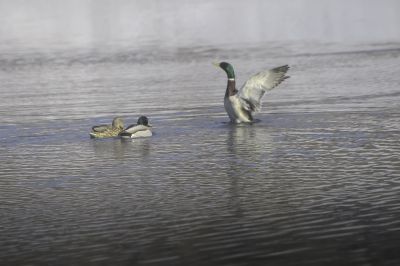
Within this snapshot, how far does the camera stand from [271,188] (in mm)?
14508

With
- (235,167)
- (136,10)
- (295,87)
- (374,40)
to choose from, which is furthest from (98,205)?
(136,10)

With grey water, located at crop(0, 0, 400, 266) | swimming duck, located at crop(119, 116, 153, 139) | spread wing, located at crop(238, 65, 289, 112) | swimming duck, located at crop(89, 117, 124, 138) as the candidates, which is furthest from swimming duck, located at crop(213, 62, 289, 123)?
swimming duck, located at crop(89, 117, 124, 138)

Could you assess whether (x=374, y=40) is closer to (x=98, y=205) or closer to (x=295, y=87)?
(x=295, y=87)

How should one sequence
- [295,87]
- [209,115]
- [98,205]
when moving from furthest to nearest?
[295,87], [209,115], [98,205]

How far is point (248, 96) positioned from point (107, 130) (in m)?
3.97

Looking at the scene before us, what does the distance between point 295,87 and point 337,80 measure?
2.27 m

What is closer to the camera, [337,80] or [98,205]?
[98,205]

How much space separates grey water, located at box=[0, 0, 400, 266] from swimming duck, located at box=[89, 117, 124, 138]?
8.3 inches

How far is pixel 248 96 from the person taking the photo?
2328 cm

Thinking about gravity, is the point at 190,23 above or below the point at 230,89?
above

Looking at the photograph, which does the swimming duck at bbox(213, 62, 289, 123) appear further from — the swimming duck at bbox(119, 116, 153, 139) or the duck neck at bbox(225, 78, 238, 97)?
the swimming duck at bbox(119, 116, 153, 139)

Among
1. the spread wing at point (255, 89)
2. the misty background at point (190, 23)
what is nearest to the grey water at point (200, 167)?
the spread wing at point (255, 89)

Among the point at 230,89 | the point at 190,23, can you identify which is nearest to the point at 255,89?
the point at 230,89

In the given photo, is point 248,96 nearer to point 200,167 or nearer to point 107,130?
point 107,130
